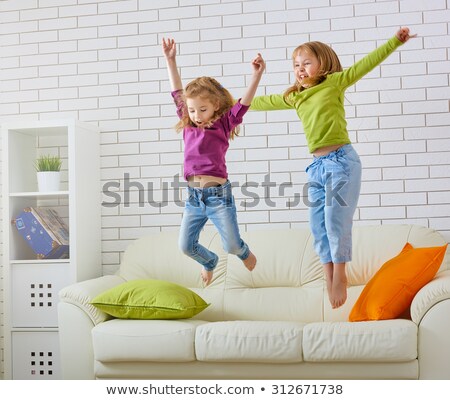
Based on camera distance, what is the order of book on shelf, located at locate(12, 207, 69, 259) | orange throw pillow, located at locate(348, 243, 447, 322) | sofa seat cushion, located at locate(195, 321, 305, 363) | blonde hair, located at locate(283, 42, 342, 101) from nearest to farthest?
blonde hair, located at locate(283, 42, 342, 101)
sofa seat cushion, located at locate(195, 321, 305, 363)
orange throw pillow, located at locate(348, 243, 447, 322)
book on shelf, located at locate(12, 207, 69, 259)

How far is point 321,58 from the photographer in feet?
10.3

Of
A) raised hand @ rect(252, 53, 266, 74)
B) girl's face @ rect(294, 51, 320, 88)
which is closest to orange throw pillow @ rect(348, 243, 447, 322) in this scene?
girl's face @ rect(294, 51, 320, 88)

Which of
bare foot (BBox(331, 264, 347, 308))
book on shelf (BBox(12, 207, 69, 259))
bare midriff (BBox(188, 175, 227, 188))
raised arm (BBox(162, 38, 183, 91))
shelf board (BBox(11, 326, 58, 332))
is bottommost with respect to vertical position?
shelf board (BBox(11, 326, 58, 332))

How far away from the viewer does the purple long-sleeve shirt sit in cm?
321

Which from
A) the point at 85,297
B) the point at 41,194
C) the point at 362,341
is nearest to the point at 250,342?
the point at 362,341

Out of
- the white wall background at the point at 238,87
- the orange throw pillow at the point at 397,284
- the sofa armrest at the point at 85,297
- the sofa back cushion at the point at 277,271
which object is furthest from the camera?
the white wall background at the point at 238,87

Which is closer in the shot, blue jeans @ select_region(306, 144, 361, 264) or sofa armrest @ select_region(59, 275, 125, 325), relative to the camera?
blue jeans @ select_region(306, 144, 361, 264)

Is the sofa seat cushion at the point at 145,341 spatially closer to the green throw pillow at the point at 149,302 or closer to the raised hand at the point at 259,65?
the green throw pillow at the point at 149,302

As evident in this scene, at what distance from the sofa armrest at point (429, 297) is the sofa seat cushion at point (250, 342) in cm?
57

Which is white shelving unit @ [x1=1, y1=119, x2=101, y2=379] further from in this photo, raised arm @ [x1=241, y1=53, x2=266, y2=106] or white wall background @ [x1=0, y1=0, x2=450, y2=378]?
raised arm @ [x1=241, y1=53, x2=266, y2=106]

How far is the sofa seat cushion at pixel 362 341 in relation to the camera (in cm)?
366

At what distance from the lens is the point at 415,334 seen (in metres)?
3.69

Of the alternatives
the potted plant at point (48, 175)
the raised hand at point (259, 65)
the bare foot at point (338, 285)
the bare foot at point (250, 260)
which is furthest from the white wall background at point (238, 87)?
the raised hand at point (259, 65)

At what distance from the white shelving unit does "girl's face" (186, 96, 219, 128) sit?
1800 millimetres
